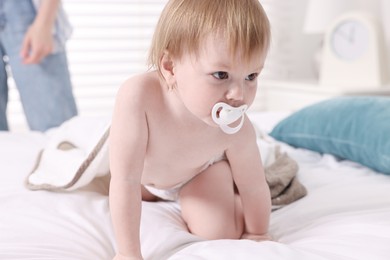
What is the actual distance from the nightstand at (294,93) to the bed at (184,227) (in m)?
1.28

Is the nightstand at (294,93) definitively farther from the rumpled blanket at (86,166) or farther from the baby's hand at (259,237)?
the baby's hand at (259,237)

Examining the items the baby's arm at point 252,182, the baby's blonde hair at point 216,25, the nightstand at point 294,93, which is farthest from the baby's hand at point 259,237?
the nightstand at point 294,93

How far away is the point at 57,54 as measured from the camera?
1972 mm

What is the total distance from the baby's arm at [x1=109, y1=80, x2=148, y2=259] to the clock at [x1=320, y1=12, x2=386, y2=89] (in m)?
1.97

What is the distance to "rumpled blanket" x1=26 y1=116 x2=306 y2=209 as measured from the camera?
119 cm

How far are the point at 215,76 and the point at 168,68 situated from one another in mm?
107

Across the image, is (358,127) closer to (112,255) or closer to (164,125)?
(164,125)

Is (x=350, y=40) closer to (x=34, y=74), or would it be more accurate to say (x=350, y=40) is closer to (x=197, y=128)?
(x=34, y=74)

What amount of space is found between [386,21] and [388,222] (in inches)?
96.5

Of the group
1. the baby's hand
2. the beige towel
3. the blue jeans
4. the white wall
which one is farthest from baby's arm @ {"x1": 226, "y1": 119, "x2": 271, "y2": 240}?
the white wall

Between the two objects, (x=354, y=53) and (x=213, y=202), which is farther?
(x=354, y=53)

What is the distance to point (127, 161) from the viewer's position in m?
0.94

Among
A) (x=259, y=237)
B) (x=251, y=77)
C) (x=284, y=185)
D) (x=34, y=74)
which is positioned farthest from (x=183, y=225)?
(x=34, y=74)

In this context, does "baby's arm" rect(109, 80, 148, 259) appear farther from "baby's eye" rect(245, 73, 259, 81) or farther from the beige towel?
the beige towel
